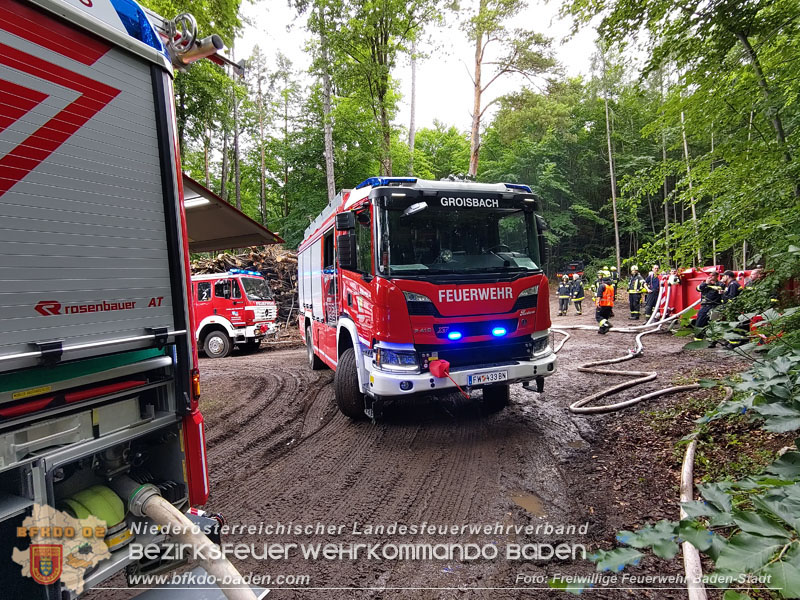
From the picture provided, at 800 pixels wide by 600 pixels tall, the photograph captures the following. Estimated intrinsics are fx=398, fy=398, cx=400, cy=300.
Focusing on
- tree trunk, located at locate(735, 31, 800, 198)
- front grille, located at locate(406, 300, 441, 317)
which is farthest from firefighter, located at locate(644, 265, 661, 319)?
front grille, located at locate(406, 300, 441, 317)

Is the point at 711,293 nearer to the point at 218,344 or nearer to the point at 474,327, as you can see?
the point at 474,327

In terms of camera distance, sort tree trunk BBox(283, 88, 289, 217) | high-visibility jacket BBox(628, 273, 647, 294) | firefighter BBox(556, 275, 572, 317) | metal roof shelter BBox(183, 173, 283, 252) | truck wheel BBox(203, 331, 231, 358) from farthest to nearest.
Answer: tree trunk BBox(283, 88, 289, 217), firefighter BBox(556, 275, 572, 317), high-visibility jacket BBox(628, 273, 647, 294), truck wheel BBox(203, 331, 231, 358), metal roof shelter BBox(183, 173, 283, 252)

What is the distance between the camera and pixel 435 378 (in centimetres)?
442

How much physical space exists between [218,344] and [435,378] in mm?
9582

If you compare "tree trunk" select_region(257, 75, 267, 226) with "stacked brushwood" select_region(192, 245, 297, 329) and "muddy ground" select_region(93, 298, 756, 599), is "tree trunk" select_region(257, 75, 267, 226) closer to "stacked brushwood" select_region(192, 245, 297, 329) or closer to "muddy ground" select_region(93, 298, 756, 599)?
"stacked brushwood" select_region(192, 245, 297, 329)

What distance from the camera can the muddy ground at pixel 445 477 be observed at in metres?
2.65

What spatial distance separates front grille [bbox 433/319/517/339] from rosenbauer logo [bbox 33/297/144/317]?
3018 millimetres

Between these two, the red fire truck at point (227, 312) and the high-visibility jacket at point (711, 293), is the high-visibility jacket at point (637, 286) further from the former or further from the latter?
the red fire truck at point (227, 312)

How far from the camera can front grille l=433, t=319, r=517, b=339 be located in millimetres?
4539

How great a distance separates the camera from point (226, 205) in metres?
5.84

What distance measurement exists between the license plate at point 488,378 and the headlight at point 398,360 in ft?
2.14

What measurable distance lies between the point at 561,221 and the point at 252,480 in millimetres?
27752

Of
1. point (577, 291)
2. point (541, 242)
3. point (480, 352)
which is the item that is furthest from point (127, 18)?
point (577, 291)

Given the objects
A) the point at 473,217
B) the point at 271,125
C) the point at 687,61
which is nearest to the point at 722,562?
the point at 473,217
